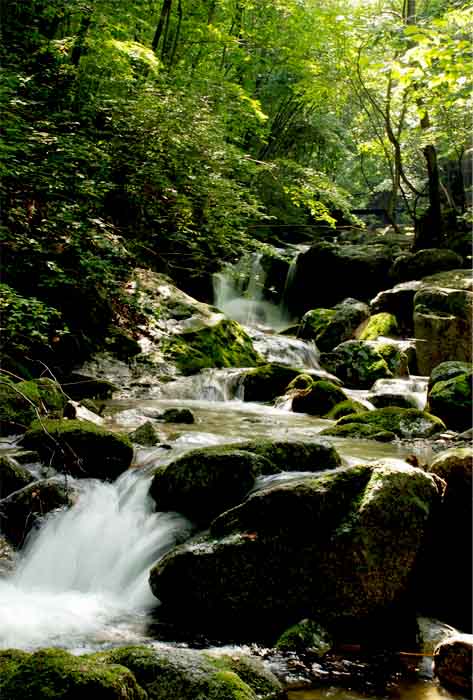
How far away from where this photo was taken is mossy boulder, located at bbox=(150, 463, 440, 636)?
3812 mm

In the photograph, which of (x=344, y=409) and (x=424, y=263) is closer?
(x=344, y=409)

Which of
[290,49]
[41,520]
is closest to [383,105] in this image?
[290,49]

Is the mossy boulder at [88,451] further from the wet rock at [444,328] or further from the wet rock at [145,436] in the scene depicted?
the wet rock at [444,328]

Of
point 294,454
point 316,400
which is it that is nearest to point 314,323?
point 316,400

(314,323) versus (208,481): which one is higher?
(314,323)

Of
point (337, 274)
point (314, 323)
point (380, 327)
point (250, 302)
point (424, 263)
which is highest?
point (424, 263)

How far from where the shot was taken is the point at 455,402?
28.6 ft

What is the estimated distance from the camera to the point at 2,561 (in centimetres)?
448

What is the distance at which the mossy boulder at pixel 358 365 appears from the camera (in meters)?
12.4

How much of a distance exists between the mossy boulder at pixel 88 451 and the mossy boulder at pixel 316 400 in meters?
4.55

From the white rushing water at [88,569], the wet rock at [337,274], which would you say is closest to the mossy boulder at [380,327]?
the wet rock at [337,274]

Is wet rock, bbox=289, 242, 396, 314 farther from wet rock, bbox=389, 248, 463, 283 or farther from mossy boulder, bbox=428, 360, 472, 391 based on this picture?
mossy boulder, bbox=428, 360, 472, 391

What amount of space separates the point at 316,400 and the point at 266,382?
4.27 ft

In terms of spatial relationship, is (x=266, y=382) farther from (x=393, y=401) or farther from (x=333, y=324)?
(x=333, y=324)
